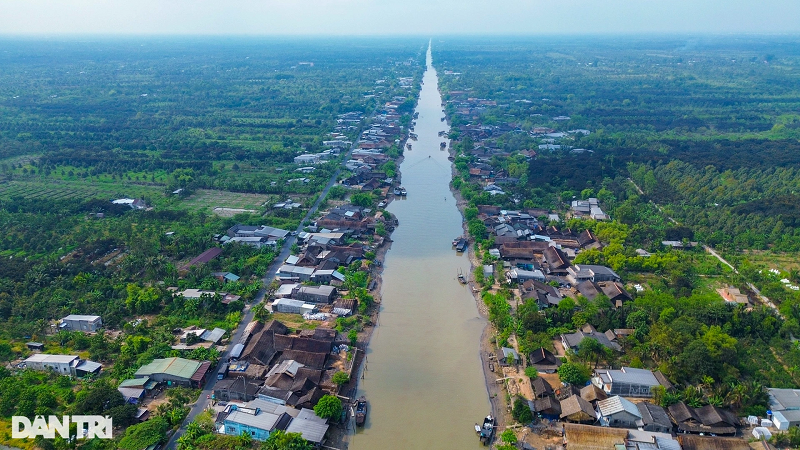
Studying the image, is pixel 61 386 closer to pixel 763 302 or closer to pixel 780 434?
pixel 780 434

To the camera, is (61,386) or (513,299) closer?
(61,386)

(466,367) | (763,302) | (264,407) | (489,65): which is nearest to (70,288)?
(264,407)

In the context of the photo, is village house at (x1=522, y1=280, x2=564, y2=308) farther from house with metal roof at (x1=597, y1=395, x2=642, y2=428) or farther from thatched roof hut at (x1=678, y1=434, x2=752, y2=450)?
thatched roof hut at (x1=678, y1=434, x2=752, y2=450)

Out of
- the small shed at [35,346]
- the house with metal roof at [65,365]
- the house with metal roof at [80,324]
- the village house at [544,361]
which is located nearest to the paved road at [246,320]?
the house with metal roof at [65,365]

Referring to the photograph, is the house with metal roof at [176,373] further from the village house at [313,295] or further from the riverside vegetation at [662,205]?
the riverside vegetation at [662,205]

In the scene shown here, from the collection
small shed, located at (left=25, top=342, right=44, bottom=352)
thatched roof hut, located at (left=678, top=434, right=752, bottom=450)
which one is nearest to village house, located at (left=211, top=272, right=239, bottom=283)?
small shed, located at (left=25, top=342, right=44, bottom=352)
